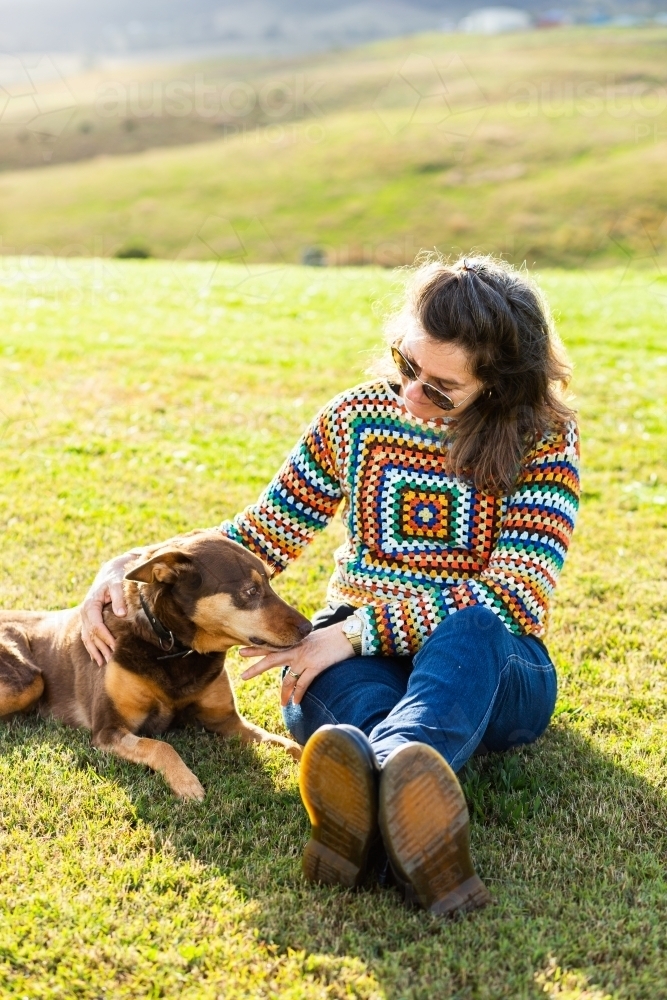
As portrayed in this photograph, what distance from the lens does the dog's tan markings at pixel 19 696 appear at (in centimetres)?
470

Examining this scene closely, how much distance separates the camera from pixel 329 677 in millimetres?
4168

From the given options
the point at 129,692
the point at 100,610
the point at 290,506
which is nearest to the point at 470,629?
the point at 290,506

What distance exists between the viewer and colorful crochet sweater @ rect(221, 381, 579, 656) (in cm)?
409

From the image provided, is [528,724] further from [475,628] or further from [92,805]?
[92,805]

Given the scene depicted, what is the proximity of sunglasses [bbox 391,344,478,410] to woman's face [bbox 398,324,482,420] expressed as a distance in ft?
0.03

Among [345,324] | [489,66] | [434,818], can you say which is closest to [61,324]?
[345,324]

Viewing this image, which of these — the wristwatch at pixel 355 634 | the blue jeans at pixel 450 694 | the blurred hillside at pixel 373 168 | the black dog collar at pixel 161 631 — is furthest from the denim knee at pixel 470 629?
the blurred hillside at pixel 373 168

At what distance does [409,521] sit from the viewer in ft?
14.4

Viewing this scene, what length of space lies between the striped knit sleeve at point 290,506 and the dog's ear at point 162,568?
0.45 m

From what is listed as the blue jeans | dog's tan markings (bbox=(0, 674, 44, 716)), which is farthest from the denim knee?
dog's tan markings (bbox=(0, 674, 44, 716))

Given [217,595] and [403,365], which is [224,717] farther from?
[403,365]

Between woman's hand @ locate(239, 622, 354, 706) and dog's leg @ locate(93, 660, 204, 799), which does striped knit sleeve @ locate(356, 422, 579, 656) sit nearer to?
woman's hand @ locate(239, 622, 354, 706)

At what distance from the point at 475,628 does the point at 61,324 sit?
10.5 m

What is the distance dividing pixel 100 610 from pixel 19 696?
0.58 metres
